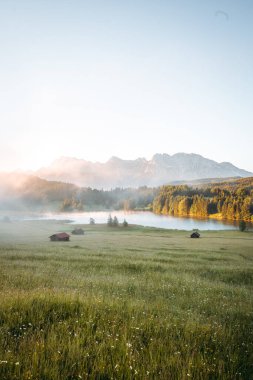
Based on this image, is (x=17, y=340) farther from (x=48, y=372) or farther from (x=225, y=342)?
(x=225, y=342)

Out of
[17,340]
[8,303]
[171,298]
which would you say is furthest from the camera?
[171,298]

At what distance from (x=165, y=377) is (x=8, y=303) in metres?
4.12

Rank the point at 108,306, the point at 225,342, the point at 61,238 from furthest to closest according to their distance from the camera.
Answer: the point at 61,238, the point at 108,306, the point at 225,342

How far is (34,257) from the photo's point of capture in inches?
1062

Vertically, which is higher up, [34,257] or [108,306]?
[108,306]

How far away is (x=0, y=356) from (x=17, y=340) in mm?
781

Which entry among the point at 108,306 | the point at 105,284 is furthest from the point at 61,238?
the point at 108,306

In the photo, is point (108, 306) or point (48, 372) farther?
point (108, 306)

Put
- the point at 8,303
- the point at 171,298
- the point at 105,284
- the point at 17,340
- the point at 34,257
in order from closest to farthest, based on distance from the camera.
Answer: the point at 17,340
the point at 8,303
the point at 171,298
the point at 105,284
the point at 34,257

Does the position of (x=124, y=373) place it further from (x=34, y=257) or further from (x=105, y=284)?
(x=34, y=257)

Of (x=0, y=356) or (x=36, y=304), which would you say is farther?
(x=36, y=304)

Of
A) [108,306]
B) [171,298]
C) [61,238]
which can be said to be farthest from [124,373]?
[61,238]

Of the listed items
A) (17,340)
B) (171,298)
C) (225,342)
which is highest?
(17,340)

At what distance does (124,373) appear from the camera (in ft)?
13.0
